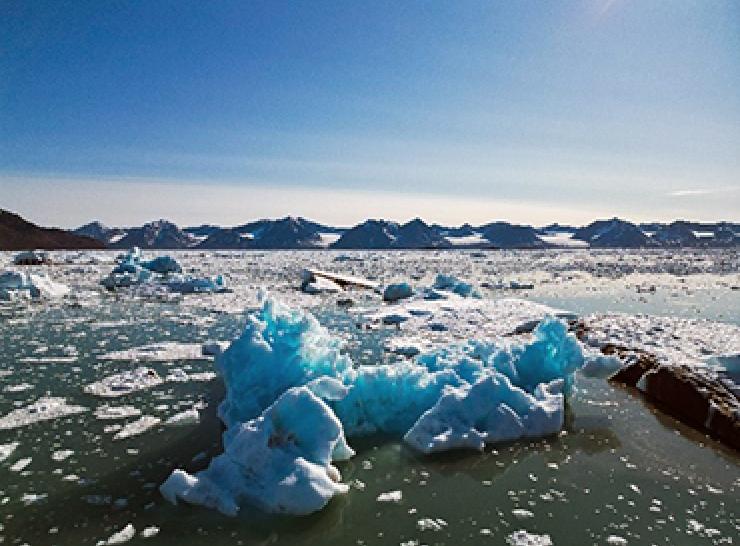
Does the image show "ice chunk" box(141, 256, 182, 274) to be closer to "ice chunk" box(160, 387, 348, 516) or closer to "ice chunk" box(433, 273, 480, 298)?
"ice chunk" box(433, 273, 480, 298)

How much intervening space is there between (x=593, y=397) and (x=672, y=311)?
28.2 ft

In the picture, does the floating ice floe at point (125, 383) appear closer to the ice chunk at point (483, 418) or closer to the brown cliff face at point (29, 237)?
the ice chunk at point (483, 418)

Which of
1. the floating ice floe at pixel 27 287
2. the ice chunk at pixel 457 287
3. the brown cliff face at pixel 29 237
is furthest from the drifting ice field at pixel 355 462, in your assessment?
the brown cliff face at pixel 29 237

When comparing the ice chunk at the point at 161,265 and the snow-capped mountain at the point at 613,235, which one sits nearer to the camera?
the ice chunk at the point at 161,265

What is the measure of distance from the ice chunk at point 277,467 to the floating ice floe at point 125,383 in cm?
277

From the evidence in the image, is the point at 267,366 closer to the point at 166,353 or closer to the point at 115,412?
the point at 115,412

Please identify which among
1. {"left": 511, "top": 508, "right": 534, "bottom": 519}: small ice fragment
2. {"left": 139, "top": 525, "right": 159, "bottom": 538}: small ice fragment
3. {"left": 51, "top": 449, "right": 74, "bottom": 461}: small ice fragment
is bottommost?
{"left": 139, "top": 525, "right": 159, "bottom": 538}: small ice fragment

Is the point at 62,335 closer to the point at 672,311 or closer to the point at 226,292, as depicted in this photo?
the point at 226,292

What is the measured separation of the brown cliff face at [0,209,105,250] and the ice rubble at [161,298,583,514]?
81231mm

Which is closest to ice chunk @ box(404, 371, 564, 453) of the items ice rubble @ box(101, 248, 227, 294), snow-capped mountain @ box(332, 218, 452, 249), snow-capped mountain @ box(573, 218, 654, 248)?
ice rubble @ box(101, 248, 227, 294)

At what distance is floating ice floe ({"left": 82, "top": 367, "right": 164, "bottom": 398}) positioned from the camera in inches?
263

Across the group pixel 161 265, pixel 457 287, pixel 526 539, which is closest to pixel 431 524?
pixel 526 539

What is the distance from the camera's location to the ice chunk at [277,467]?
3.94m

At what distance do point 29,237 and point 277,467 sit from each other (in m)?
89.1
